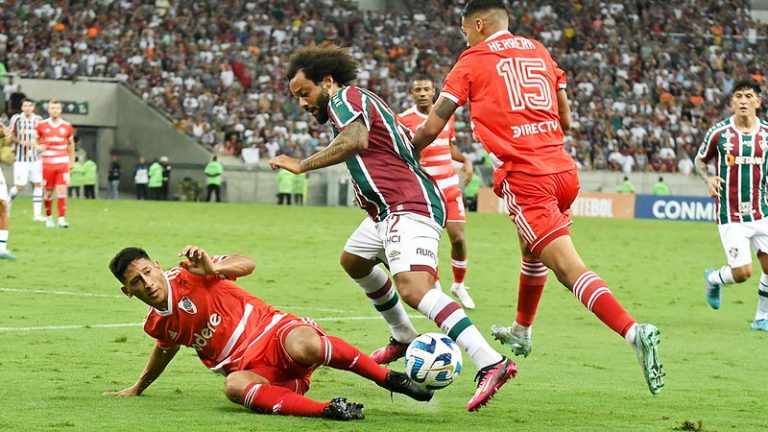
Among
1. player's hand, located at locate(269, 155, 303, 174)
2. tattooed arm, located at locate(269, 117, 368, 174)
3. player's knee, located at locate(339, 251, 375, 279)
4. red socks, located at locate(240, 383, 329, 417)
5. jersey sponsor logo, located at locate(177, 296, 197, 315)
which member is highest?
tattooed arm, located at locate(269, 117, 368, 174)

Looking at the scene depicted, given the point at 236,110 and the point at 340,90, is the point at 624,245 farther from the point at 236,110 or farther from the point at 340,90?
the point at 236,110

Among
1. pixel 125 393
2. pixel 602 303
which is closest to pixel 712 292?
pixel 602 303

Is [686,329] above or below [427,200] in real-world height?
below

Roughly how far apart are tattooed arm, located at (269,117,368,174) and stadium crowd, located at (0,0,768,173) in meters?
36.7

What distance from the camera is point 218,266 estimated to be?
698cm

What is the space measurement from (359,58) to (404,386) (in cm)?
4143

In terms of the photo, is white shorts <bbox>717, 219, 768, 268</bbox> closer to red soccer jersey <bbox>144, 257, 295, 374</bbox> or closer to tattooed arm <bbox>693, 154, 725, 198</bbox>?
tattooed arm <bbox>693, 154, 725, 198</bbox>

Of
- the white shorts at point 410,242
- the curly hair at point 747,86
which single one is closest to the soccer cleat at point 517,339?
the white shorts at point 410,242

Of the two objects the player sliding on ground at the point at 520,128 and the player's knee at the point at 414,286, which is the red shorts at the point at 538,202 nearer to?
the player sliding on ground at the point at 520,128

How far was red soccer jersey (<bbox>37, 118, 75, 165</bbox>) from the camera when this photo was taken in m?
24.0

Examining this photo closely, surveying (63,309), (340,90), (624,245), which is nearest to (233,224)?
(624,245)

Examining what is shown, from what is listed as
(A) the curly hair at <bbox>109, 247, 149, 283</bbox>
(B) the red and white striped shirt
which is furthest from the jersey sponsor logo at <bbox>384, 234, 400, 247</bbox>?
(B) the red and white striped shirt

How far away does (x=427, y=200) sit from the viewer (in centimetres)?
749

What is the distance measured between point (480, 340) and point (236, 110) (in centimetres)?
3911
